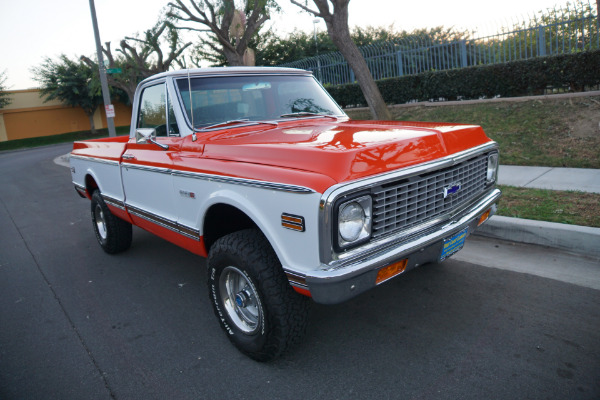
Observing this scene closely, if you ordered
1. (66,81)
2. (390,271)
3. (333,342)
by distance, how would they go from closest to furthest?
(390,271), (333,342), (66,81)

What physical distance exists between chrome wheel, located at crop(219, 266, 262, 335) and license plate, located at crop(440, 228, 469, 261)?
126cm

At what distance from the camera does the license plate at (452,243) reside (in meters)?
2.83

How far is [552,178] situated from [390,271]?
16.7 feet

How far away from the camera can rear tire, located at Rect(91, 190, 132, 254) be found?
200 inches

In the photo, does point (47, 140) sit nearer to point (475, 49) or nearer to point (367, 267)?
point (475, 49)

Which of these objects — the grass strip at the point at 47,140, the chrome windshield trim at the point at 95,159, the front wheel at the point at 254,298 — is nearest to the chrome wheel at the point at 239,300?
the front wheel at the point at 254,298

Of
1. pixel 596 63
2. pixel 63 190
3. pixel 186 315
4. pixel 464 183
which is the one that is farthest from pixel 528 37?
pixel 63 190

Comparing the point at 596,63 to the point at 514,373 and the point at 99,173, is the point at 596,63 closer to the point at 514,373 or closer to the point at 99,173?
the point at 514,373

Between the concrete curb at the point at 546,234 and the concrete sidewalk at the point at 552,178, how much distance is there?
64.4 inches

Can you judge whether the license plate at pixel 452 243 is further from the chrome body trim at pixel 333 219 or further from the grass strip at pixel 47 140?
the grass strip at pixel 47 140

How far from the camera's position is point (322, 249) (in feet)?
7.48

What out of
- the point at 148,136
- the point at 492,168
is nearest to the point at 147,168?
the point at 148,136

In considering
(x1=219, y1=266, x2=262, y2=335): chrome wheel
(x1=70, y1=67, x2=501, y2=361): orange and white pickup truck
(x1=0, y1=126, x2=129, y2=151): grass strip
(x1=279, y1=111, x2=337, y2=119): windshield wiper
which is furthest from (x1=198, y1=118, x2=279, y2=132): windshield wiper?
(x1=0, y1=126, x2=129, y2=151): grass strip

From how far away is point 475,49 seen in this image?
1095cm
